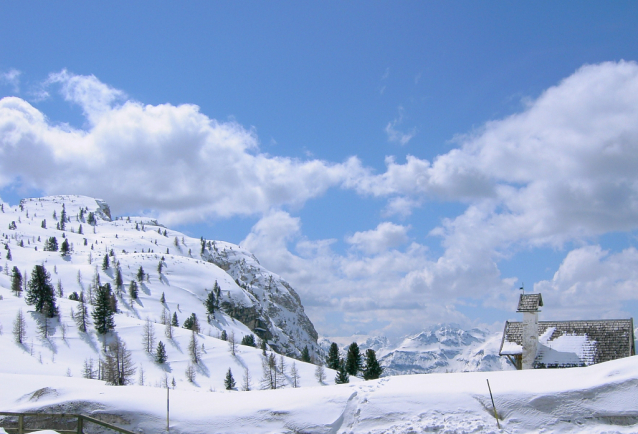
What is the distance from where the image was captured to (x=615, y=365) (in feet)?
68.8

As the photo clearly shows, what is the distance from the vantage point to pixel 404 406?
64.3 feet

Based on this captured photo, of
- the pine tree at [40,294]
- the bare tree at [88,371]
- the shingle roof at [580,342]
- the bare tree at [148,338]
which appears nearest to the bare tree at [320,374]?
the bare tree at [148,338]

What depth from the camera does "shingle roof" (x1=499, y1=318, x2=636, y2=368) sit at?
1506 inches

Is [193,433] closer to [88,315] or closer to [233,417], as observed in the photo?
[233,417]

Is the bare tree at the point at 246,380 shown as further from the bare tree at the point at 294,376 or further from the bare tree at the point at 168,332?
the bare tree at the point at 168,332

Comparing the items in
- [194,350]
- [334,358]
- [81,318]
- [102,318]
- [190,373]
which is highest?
[81,318]

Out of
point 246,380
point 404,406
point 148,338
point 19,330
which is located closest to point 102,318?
point 148,338

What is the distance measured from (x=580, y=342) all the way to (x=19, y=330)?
119m

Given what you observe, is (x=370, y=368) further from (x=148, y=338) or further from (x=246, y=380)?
(x=148, y=338)

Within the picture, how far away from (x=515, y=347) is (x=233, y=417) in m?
29.2

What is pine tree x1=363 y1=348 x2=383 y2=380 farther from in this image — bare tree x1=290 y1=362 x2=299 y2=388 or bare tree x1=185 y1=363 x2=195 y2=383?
bare tree x1=185 y1=363 x2=195 y2=383

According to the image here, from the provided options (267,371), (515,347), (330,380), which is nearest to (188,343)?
(267,371)

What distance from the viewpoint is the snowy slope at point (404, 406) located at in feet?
59.6

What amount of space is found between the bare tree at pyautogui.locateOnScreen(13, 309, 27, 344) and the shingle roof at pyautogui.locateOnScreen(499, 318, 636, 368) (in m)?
112
